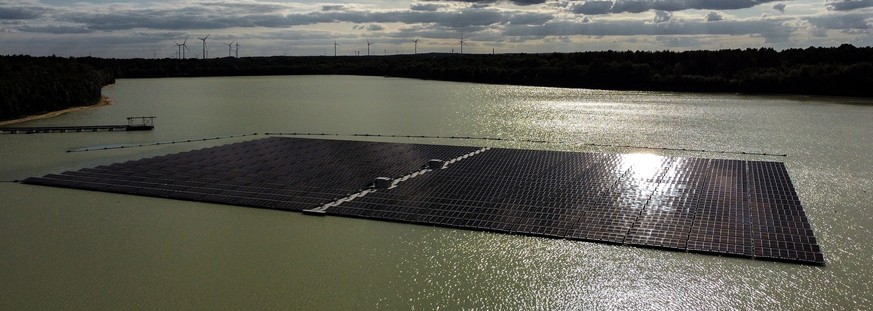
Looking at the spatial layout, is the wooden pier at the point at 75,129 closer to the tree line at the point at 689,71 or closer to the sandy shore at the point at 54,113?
the sandy shore at the point at 54,113

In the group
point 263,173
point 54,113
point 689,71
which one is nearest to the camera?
point 263,173

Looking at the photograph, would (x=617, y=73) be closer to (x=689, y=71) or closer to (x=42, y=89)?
(x=689, y=71)

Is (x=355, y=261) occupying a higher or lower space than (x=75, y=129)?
lower

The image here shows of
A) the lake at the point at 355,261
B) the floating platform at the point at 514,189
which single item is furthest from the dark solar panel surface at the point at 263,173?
the lake at the point at 355,261

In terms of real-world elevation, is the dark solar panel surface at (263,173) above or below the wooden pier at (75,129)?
below

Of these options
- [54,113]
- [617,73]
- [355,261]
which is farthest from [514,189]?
[617,73]

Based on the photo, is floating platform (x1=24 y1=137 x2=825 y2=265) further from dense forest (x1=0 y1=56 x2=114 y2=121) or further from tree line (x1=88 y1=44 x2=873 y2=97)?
tree line (x1=88 y1=44 x2=873 y2=97)

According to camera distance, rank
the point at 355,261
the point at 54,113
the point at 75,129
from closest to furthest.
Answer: the point at 355,261 < the point at 75,129 < the point at 54,113
